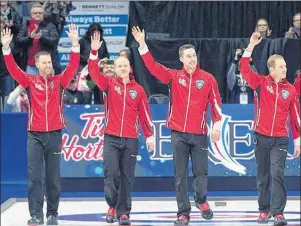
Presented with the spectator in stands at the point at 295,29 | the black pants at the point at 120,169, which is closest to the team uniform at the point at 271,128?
the black pants at the point at 120,169

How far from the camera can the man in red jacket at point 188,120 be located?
11.1 meters

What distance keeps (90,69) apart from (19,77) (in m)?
0.85

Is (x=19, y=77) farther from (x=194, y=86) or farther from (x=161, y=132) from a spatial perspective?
(x=161, y=132)

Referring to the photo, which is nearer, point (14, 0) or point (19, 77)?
point (19, 77)

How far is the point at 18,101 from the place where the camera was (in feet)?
51.3

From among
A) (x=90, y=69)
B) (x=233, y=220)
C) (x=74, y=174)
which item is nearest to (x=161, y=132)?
A: (x=74, y=174)

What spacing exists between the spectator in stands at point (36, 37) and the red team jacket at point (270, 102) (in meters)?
5.07

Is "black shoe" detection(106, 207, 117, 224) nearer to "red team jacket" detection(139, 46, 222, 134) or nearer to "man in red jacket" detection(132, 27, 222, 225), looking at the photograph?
"man in red jacket" detection(132, 27, 222, 225)

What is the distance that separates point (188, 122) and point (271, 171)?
1.17 m

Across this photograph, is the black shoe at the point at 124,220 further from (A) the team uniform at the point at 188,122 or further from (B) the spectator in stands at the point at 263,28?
(B) the spectator in stands at the point at 263,28

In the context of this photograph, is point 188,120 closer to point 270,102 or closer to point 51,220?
point 270,102

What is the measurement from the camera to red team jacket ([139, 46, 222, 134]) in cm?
1112

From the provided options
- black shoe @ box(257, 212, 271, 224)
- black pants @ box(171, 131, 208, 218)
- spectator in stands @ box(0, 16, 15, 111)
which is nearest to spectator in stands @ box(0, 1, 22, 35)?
spectator in stands @ box(0, 16, 15, 111)

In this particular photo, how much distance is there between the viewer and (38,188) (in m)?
11.2
